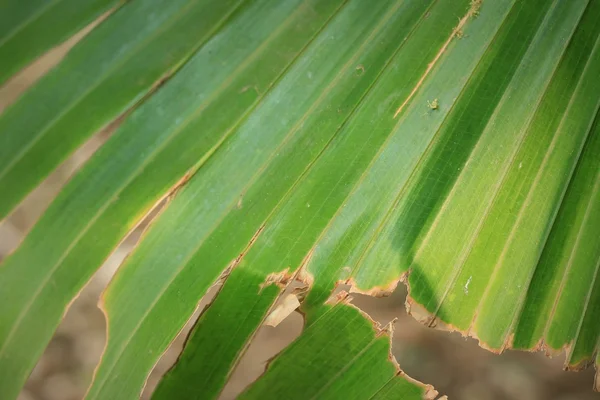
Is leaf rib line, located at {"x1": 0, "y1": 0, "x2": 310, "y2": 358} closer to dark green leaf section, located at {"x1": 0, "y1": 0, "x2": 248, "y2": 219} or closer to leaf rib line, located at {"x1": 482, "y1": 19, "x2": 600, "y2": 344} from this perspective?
dark green leaf section, located at {"x1": 0, "y1": 0, "x2": 248, "y2": 219}

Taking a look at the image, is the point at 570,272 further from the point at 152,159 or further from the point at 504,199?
the point at 152,159

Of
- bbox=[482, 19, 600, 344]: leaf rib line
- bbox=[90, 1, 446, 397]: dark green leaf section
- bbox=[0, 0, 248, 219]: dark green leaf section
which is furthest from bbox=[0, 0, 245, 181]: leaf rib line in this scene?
bbox=[482, 19, 600, 344]: leaf rib line

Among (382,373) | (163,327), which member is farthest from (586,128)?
(163,327)

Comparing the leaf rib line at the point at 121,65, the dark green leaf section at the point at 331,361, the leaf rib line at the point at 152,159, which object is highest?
the leaf rib line at the point at 121,65

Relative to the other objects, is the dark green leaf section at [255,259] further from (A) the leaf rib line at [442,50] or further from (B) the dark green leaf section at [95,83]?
(B) the dark green leaf section at [95,83]

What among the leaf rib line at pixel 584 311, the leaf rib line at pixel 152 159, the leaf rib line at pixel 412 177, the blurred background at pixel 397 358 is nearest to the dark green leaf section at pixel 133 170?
the leaf rib line at pixel 152 159

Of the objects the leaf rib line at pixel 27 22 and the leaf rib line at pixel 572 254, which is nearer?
the leaf rib line at pixel 27 22

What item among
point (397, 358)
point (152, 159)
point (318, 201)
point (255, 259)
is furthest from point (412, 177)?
point (397, 358)
